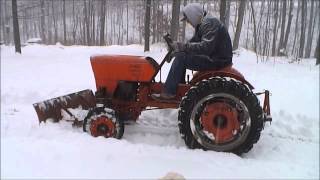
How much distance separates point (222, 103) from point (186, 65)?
68cm

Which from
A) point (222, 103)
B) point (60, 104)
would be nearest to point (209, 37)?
point (222, 103)

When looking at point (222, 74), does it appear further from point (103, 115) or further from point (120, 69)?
point (103, 115)

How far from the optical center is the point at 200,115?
5047 mm

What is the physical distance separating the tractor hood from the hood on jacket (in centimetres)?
72

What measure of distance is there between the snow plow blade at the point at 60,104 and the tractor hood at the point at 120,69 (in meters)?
0.29

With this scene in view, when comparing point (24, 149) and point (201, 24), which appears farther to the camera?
point (201, 24)

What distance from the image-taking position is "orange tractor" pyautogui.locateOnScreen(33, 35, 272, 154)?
4.92 m

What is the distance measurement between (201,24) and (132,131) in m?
1.79

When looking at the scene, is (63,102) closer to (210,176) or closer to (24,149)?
(24,149)

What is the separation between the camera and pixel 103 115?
17.5ft

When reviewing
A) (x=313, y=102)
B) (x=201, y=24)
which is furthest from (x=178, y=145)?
(x=313, y=102)

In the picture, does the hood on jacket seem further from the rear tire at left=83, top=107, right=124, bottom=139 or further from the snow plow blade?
the snow plow blade

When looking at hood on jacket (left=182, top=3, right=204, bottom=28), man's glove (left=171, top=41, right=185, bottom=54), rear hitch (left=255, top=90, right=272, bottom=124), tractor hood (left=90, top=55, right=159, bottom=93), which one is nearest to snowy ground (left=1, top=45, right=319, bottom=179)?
rear hitch (left=255, top=90, right=272, bottom=124)

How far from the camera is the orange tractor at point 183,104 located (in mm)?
4922
